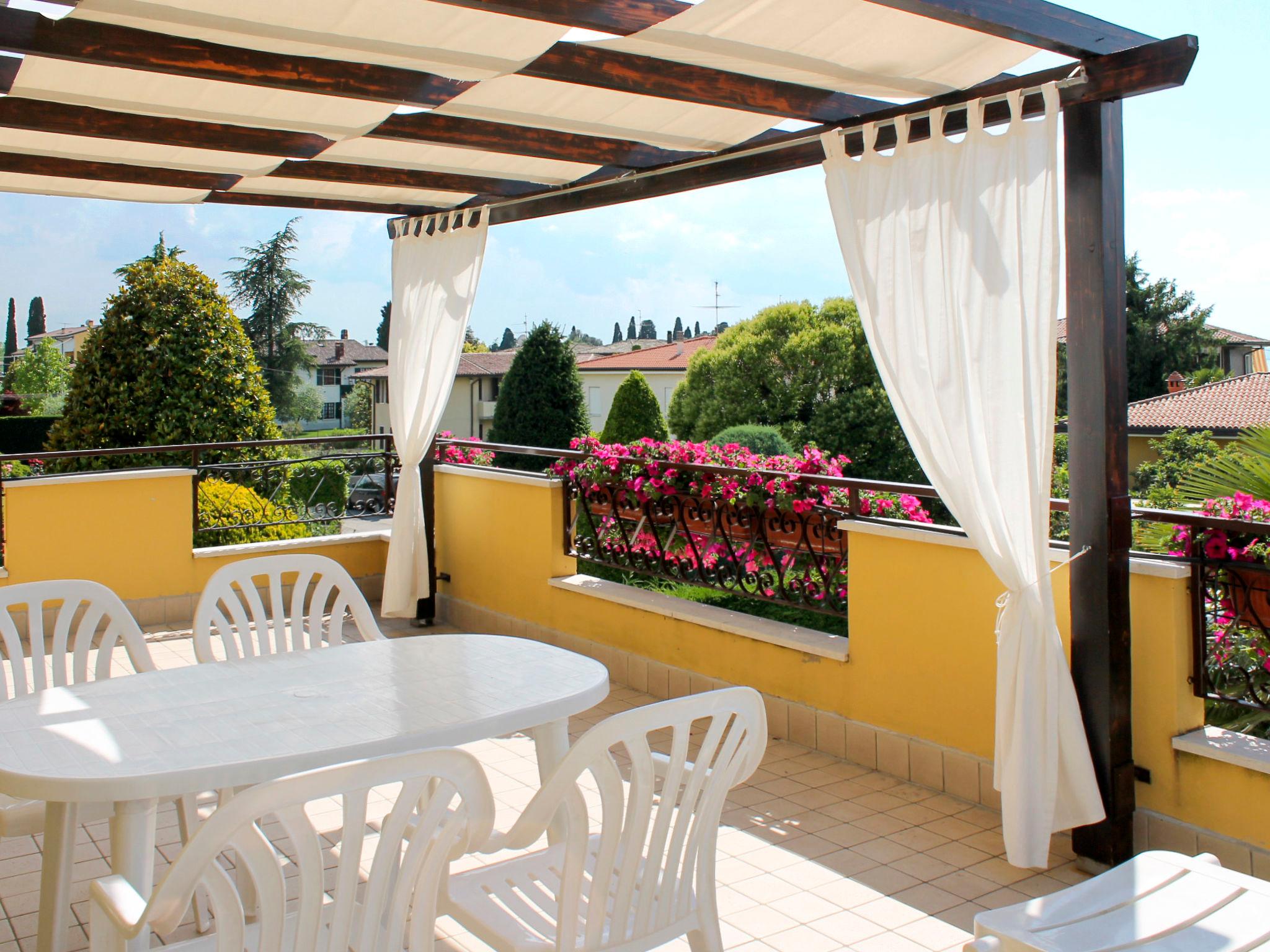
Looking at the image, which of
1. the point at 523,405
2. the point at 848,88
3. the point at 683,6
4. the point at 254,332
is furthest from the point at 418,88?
the point at 254,332

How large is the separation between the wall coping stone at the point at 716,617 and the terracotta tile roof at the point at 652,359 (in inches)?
1444

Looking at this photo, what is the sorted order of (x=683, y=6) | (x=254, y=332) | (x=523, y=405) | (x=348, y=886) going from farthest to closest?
(x=254, y=332)
(x=523, y=405)
(x=683, y=6)
(x=348, y=886)

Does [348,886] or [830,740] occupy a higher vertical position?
[348,886]

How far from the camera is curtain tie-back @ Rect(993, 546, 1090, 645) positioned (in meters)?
3.19

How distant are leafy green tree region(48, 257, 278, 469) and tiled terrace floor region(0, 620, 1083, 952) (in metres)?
7.13

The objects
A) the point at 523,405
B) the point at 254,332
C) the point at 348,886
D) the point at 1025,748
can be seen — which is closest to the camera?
the point at 348,886

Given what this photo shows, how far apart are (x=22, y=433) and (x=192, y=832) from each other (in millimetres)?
21010

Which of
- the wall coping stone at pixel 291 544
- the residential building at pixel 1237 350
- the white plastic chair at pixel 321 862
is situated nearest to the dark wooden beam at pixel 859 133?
the wall coping stone at pixel 291 544

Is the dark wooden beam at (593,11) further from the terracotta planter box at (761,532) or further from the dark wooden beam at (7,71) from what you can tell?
the terracotta planter box at (761,532)

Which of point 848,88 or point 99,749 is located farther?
point 848,88

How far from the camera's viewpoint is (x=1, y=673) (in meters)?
2.99

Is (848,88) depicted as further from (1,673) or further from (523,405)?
(523,405)

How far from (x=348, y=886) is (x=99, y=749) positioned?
0.82 meters

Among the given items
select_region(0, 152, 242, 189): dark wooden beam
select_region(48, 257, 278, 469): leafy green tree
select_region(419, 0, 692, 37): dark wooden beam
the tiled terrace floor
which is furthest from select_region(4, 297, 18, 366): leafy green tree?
select_region(419, 0, 692, 37): dark wooden beam
